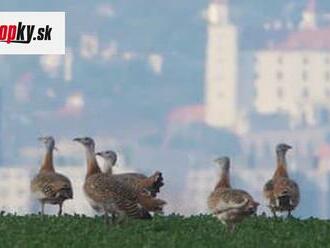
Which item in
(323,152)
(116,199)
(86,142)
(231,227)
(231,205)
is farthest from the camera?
(323,152)

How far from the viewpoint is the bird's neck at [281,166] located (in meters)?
19.0

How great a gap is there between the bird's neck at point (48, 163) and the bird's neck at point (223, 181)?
3046mm

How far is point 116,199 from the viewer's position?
1653 cm

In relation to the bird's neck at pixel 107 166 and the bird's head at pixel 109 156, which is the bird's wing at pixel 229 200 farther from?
the bird's head at pixel 109 156

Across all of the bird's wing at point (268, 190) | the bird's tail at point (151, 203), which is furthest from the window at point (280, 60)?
the bird's tail at point (151, 203)

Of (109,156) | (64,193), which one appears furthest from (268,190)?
(64,193)

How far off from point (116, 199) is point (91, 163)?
3.22 ft

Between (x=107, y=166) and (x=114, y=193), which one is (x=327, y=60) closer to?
(x=107, y=166)

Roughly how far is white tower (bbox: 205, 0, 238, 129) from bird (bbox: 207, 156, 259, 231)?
3243 inches

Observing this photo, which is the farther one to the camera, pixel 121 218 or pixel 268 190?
pixel 268 190

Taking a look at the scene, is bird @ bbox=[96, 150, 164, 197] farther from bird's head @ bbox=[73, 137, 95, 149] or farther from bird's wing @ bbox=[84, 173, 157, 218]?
bird's wing @ bbox=[84, 173, 157, 218]

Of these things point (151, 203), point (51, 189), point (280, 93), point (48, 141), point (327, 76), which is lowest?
point (151, 203)

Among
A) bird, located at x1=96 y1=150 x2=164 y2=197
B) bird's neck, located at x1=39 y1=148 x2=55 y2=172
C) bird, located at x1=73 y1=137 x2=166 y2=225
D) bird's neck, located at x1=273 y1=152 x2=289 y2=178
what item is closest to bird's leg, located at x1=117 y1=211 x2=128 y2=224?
bird, located at x1=73 y1=137 x2=166 y2=225

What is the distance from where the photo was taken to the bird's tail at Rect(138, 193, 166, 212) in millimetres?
16703
